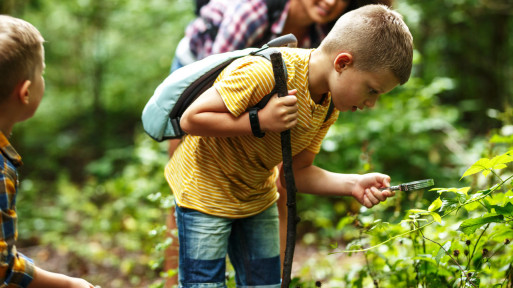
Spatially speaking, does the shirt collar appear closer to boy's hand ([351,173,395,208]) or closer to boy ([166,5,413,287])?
boy ([166,5,413,287])

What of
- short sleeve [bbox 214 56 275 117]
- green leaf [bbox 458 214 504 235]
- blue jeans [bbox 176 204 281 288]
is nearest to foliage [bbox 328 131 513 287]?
green leaf [bbox 458 214 504 235]

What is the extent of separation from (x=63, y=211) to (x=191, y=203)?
460cm

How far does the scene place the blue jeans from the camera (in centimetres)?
199

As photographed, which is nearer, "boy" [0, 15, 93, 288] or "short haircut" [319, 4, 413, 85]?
"boy" [0, 15, 93, 288]

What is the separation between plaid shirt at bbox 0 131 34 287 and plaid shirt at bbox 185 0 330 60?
52.2 inches

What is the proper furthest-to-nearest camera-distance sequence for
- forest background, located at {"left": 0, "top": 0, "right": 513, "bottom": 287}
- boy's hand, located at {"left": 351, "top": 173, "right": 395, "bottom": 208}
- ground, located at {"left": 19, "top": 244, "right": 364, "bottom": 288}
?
ground, located at {"left": 19, "top": 244, "right": 364, "bottom": 288}, forest background, located at {"left": 0, "top": 0, "right": 513, "bottom": 287}, boy's hand, located at {"left": 351, "top": 173, "right": 395, "bottom": 208}

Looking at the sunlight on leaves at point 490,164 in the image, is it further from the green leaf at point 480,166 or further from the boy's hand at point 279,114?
the boy's hand at point 279,114

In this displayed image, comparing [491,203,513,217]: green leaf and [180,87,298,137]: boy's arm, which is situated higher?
[180,87,298,137]: boy's arm

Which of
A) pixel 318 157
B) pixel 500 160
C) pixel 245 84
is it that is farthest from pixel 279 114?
pixel 318 157

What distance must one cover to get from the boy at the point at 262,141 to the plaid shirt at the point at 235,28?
0.77 metres

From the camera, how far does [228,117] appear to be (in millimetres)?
1724

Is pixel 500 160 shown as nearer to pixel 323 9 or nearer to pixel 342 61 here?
pixel 342 61

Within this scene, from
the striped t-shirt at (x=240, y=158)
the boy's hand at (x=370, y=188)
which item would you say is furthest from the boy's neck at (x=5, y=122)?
the boy's hand at (x=370, y=188)

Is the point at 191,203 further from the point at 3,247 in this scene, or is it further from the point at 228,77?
the point at 3,247
